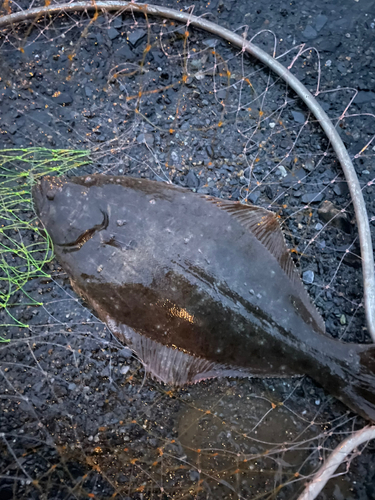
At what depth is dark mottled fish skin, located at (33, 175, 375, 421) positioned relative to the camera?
2139 millimetres

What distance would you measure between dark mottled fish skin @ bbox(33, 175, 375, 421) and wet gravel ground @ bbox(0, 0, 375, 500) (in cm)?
22

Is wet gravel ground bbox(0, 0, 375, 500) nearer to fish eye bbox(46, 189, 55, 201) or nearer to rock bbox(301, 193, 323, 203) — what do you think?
rock bbox(301, 193, 323, 203)

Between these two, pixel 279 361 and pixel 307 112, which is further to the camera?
pixel 307 112

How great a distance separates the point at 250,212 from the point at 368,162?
0.95 metres

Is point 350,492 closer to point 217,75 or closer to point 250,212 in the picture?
point 250,212

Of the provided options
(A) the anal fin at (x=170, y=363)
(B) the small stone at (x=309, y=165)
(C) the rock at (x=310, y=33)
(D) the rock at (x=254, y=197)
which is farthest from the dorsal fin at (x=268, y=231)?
(C) the rock at (x=310, y=33)

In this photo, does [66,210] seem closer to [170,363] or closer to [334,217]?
[170,363]

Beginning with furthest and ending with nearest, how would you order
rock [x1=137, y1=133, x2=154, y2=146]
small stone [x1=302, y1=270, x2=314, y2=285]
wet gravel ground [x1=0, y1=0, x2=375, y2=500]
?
rock [x1=137, y1=133, x2=154, y2=146]
small stone [x1=302, y1=270, x2=314, y2=285]
wet gravel ground [x1=0, y1=0, x2=375, y2=500]

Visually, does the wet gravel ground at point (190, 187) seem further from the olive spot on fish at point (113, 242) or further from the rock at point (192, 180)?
the olive spot on fish at point (113, 242)

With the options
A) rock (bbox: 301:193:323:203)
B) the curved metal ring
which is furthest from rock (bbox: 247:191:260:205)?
the curved metal ring

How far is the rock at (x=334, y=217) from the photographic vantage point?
250cm

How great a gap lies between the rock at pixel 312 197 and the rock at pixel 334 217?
68 mm

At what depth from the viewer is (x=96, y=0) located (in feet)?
8.25

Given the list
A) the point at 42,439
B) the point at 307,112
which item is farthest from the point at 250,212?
the point at 42,439
